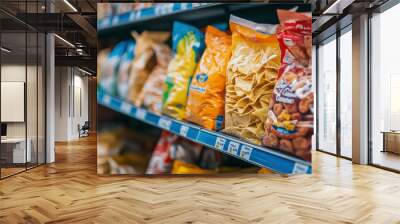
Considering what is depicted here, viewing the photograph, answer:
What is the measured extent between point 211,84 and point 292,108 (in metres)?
1.24

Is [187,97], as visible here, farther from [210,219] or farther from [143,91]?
[210,219]

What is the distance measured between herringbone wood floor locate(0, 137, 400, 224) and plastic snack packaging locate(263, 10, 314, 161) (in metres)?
0.55

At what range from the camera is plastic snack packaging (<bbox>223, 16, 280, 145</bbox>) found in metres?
5.50

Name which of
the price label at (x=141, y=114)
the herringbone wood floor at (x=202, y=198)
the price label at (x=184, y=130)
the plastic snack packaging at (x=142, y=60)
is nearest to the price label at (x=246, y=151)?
the herringbone wood floor at (x=202, y=198)

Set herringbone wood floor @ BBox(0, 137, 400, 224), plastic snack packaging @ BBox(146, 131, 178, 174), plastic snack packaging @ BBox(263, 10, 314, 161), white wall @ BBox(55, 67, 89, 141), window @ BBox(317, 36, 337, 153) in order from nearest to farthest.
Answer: herringbone wood floor @ BBox(0, 137, 400, 224), plastic snack packaging @ BBox(263, 10, 314, 161), plastic snack packaging @ BBox(146, 131, 178, 174), window @ BBox(317, 36, 337, 153), white wall @ BBox(55, 67, 89, 141)

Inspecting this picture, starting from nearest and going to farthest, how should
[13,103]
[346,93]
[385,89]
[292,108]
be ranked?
[292,108] < [13,103] < [385,89] < [346,93]

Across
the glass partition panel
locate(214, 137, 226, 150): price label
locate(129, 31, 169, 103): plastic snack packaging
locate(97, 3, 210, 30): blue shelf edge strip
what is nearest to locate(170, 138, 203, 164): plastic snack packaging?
locate(214, 137, 226, 150): price label

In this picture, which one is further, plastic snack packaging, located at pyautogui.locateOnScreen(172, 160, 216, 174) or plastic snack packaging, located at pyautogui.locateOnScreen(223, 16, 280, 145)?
plastic snack packaging, located at pyautogui.locateOnScreen(172, 160, 216, 174)

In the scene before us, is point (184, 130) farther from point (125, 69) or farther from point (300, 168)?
point (300, 168)

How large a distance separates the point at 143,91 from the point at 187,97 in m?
0.66

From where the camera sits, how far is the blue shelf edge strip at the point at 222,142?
550 centimetres

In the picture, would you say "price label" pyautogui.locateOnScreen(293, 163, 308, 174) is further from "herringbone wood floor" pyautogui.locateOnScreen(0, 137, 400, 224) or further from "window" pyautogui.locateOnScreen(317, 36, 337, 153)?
"window" pyautogui.locateOnScreen(317, 36, 337, 153)

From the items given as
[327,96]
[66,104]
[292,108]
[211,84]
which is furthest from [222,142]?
[66,104]

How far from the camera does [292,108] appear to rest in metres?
5.48
